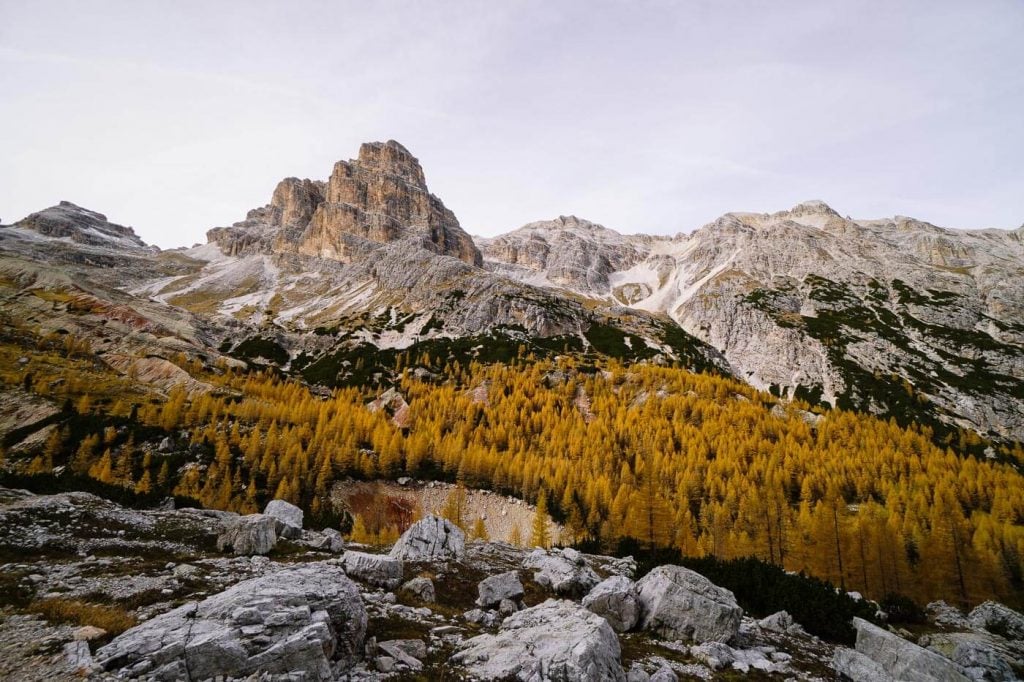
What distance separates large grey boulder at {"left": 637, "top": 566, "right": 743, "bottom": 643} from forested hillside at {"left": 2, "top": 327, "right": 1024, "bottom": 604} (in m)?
33.0

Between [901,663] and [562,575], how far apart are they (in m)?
15.9

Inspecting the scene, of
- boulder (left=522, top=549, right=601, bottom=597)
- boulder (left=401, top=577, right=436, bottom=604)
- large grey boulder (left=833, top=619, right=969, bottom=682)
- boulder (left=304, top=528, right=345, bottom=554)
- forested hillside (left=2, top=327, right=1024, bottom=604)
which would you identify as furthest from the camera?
forested hillside (left=2, top=327, right=1024, bottom=604)

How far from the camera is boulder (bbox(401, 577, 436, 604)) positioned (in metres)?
22.6

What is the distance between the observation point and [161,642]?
477 inches

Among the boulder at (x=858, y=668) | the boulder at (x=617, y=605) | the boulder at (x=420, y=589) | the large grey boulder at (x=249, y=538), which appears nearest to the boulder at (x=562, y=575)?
the boulder at (x=617, y=605)

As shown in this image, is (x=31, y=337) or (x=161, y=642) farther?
(x=31, y=337)

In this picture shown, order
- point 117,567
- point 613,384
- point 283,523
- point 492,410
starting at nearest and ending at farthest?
1. point 117,567
2. point 283,523
3. point 492,410
4. point 613,384

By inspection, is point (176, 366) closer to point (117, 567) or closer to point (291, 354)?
Result: point (291, 354)

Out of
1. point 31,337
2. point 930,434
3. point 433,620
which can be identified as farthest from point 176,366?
point 930,434

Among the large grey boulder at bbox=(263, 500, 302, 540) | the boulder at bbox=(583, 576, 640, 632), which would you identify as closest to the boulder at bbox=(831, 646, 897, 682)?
the boulder at bbox=(583, 576, 640, 632)

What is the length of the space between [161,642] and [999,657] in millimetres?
38730

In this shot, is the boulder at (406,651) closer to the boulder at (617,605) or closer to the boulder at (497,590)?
the boulder at (497,590)

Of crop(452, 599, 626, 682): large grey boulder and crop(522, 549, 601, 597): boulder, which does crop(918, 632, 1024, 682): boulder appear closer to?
crop(522, 549, 601, 597): boulder

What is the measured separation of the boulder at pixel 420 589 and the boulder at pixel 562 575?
7.41 metres
